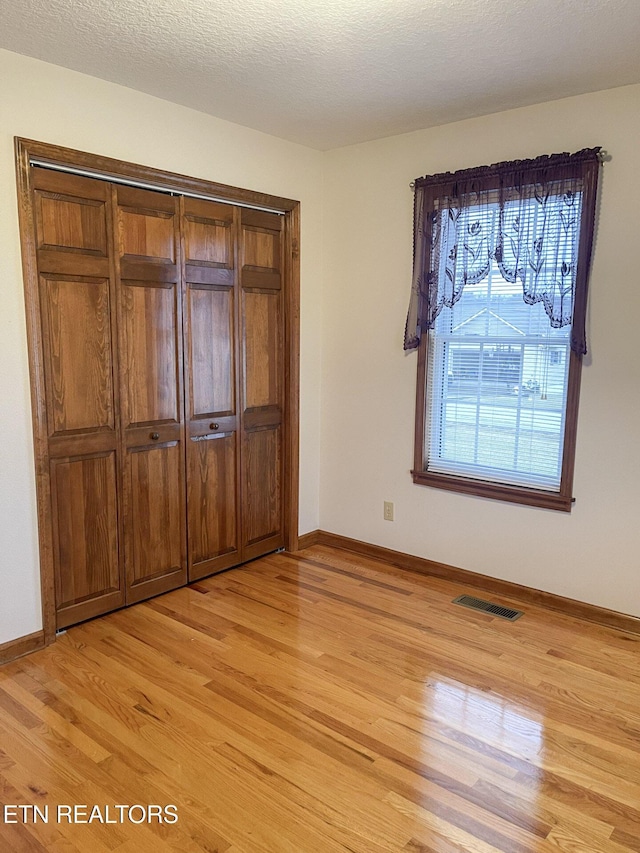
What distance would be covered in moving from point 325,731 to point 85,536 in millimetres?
1495

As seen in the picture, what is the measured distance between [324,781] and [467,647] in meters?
1.11

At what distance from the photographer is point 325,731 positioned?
2.29 m

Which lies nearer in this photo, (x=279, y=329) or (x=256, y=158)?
(x=256, y=158)

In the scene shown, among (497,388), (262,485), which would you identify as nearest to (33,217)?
(262,485)

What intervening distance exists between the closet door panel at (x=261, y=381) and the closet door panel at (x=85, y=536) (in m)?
0.90

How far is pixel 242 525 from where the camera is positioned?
3.84 meters

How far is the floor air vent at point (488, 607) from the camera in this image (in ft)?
10.6

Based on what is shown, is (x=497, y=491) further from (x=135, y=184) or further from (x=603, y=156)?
(x=135, y=184)

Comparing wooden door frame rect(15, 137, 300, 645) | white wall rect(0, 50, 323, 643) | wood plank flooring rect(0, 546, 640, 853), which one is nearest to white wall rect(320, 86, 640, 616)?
wood plank flooring rect(0, 546, 640, 853)

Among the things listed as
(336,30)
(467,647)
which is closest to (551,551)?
(467,647)

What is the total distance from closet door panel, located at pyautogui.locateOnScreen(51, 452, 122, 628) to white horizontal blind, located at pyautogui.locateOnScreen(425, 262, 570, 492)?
6.06 ft

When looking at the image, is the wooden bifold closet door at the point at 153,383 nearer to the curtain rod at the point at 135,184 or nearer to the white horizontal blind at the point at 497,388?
the curtain rod at the point at 135,184

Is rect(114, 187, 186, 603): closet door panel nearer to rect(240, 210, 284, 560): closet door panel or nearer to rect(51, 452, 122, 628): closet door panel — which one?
rect(51, 452, 122, 628): closet door panel

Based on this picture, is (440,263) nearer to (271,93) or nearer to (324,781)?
(271,93)
